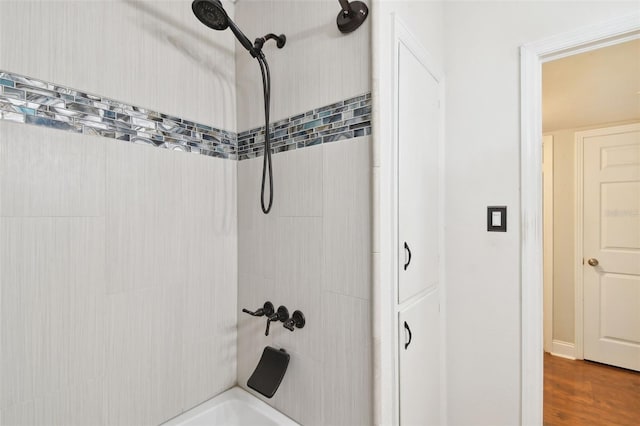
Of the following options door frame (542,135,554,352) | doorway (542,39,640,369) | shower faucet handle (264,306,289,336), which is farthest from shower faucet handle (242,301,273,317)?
door frame (542,135,554,352)

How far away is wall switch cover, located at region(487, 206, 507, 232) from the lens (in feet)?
4.70

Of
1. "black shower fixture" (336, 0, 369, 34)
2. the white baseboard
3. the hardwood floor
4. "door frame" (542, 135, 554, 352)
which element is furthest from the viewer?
"door frame" (542, 135, 554, 352)

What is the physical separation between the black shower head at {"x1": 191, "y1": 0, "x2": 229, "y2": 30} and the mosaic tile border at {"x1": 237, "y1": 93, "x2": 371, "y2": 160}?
41cm

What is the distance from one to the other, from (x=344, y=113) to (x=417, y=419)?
1296 mm

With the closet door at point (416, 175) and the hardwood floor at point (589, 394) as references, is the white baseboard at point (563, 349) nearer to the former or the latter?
the hardwood floor at point (589, 394)

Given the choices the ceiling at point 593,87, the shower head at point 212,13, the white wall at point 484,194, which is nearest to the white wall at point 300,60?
the shower head at point 212,13

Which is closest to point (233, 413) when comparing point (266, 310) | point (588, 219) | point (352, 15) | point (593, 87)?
point (266, 310)

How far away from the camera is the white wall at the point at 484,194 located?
140 centimetres

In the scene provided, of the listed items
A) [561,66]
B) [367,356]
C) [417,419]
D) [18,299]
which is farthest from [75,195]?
[561,66]

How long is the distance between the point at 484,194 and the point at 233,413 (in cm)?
159

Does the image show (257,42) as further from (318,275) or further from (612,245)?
(612,245)

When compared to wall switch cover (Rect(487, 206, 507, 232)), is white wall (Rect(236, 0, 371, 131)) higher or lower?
higher

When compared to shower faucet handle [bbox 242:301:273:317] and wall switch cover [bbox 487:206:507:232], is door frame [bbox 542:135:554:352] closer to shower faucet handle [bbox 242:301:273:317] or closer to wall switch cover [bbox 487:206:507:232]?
wall switch cover [bbox 487:206:507:232]

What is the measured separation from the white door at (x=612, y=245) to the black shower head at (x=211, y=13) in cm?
356
